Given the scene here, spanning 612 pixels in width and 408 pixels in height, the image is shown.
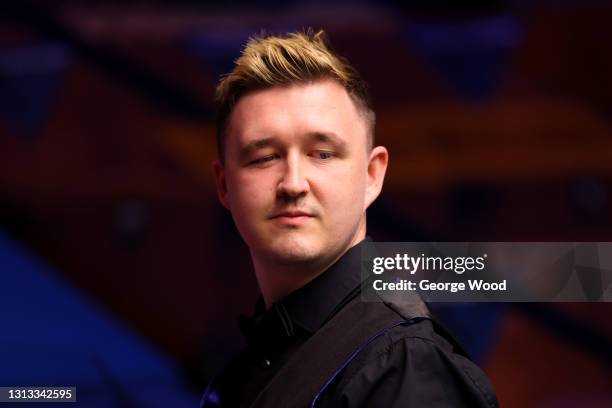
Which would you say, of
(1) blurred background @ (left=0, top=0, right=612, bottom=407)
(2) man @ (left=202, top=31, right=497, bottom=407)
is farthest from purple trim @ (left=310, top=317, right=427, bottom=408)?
(1) blurred background @ (left=0, top=0, right=612, bottom=407)

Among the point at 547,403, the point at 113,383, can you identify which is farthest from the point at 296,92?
the point at 547,403

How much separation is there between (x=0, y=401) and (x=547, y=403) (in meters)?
1.46

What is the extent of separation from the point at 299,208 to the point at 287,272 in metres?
0.11

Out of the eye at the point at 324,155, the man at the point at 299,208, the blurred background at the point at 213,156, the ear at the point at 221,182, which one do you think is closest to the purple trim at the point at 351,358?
the man at the point at 299,208

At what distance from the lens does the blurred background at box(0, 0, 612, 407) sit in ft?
7.52

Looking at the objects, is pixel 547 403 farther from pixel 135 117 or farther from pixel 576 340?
pixel 135 117

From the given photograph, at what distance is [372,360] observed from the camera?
0.96m

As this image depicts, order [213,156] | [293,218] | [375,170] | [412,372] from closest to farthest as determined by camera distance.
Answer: [412,372]
[293,218]
[375,170]
[213,156]

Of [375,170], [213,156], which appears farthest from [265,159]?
[213,156]

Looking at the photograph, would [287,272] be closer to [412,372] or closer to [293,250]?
[293,250]

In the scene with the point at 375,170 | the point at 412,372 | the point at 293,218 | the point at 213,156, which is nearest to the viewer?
the point at 412,372

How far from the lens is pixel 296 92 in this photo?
1.20m

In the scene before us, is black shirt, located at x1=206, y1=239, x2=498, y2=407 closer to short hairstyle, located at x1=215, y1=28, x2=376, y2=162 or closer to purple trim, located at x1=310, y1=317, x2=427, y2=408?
purple trim, located at x1=310, y1=317, x2=427, y2=408

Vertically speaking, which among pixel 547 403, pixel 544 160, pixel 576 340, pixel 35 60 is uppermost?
pixel 35 60
